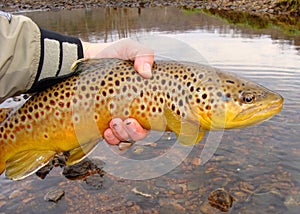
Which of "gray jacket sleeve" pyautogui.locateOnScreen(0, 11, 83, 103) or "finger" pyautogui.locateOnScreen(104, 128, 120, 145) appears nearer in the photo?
"gray jacket sleeve" pyautogui.locateOnScreen(0, 11, 83, 103)

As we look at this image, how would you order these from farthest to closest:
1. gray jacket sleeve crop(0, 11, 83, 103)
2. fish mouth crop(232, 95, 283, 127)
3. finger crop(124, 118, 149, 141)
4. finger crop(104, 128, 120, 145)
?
1. finger crop(104, 128, 120, 145)
2. finger crop(124, 118, 149, 141)
3. fish mouth crop(232, 95, 283, 127)
4. gray jacket sleeve crop(0, 11, 83, 103)

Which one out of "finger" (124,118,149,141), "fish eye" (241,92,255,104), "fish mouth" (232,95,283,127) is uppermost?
"fish eye" (241,92,255,104)

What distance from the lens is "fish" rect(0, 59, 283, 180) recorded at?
9.15 feet

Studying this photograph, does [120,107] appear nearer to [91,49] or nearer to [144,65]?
[144,65]

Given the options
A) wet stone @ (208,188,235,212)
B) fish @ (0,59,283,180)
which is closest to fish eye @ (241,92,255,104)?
fish @ (0,59,283,180)

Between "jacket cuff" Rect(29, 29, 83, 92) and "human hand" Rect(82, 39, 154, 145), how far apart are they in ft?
0.64

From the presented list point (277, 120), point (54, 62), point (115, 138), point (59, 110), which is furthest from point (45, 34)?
point (277, 120)

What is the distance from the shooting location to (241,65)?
9.01 metres

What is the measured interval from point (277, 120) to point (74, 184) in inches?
135

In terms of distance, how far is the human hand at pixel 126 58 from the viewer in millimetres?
2834

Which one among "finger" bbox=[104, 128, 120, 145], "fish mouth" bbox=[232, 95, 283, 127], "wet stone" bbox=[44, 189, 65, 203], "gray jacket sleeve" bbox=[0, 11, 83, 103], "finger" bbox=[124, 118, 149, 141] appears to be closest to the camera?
"gray jacket sleeve" bbox=[0, 11, 83, 103]

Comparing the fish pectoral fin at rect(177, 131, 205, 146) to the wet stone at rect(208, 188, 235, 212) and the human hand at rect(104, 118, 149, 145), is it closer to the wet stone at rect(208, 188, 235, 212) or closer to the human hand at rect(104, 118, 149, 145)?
the human hand at rect(104, 118, 149, 145)

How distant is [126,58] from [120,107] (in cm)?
52

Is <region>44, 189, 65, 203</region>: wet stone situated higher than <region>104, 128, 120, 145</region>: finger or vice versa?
<region>104, 128, 120, 145</region>: finger
